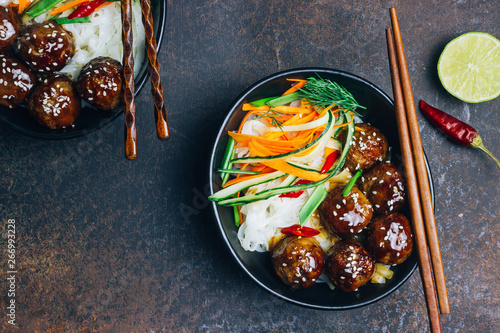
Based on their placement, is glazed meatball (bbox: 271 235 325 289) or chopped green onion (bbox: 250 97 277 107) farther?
chopped green onion (bbox: 250 97 277 107)

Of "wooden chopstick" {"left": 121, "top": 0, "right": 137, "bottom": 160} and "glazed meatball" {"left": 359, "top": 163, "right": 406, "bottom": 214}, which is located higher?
"wooden chopstick" {"left": 121, "top": 0, "right": 137, "bottom": 160}

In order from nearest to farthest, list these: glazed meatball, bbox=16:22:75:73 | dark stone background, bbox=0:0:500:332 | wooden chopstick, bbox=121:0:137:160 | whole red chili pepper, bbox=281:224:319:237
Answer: wooden chopstick, bbox=121:0:137:160, glazed meatball, bbox=16:22:75:73, whole red chili pepper, bbox=281:224:319:237, dark stone background, bbox=0:0:500:332

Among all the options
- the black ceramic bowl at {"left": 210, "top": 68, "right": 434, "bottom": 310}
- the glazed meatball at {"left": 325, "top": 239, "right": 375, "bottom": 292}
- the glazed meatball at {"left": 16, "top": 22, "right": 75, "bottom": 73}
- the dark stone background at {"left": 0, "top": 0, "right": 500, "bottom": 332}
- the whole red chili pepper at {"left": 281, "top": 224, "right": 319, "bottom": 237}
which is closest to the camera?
the glazed meatball at {"left": 16, "top": 22, "right": 75, "bottom": 73}

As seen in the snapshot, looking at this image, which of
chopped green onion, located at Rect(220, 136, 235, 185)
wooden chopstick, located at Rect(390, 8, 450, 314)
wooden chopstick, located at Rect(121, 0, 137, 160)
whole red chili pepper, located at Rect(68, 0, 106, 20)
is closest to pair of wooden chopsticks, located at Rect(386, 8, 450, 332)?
wooden chopstick, located at Rect(390, 8, 450, 314)

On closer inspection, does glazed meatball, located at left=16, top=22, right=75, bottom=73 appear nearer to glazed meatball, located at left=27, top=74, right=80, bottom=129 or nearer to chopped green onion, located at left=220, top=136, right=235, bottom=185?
glazed meatball, located at left=27, top=74, right=80, bottom=129

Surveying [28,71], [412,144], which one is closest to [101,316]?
[28,71]

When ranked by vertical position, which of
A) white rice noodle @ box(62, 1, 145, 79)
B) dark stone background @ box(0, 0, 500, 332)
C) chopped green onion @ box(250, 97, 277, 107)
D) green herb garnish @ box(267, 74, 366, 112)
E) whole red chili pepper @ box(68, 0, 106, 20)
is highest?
whole red chili pepper @ box(68, 0, 106, 20)

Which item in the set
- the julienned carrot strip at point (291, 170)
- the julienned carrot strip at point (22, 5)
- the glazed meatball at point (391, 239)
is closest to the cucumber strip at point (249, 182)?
the julienned carrot strip at point (291, 170)
